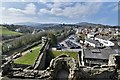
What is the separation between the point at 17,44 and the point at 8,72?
40637mm

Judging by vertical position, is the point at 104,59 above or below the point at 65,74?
below

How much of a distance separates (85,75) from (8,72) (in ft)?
12.5

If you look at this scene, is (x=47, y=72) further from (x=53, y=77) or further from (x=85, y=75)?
(x=85, y=75)

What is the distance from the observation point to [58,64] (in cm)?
923

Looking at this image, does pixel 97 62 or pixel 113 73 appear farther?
pixel 97 62

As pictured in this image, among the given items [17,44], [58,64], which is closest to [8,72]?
[58,64]

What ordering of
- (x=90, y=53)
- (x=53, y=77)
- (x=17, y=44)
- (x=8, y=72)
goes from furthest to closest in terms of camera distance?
(x=17, y=44)
(x=90, y=53)
(x=8, y=72)
(x=53, y=77)

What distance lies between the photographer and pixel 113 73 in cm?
969

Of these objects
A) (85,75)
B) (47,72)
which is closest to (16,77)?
(47,72)

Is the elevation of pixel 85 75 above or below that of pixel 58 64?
below

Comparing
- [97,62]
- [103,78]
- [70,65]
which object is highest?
[70,65]

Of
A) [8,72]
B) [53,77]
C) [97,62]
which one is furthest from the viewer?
[97,62]

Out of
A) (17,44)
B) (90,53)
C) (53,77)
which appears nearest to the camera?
(53,77)

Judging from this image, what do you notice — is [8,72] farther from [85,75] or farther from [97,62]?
[97,62]
